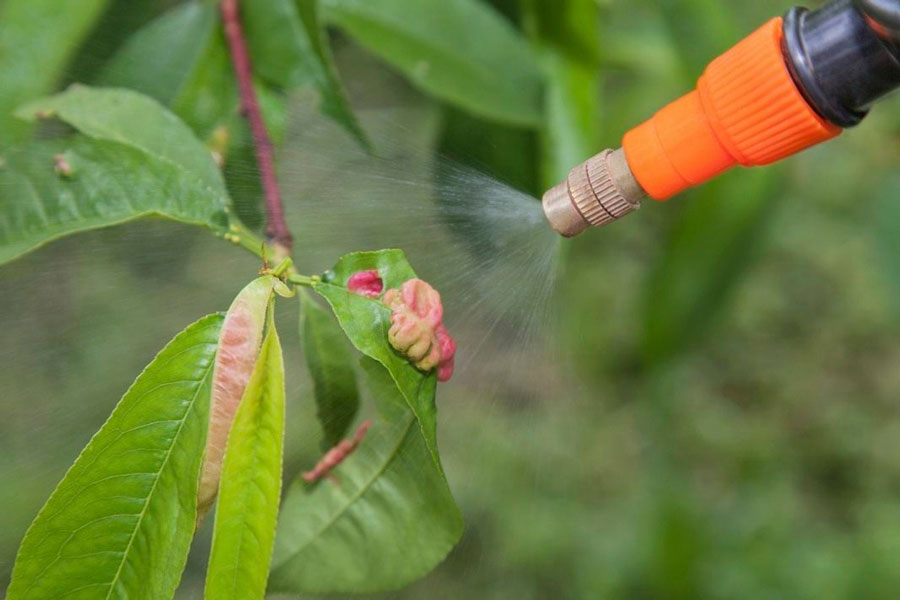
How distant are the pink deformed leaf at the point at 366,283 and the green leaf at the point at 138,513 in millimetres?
130

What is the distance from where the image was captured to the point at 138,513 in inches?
28.2

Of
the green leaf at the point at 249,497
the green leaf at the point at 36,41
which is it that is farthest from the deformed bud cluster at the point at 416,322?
the green leaf at the point at 36,41

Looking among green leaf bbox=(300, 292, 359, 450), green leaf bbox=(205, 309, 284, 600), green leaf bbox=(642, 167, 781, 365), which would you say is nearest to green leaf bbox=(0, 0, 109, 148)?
green leaf bbox=(300, 292, 359, 450)

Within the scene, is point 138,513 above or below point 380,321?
below

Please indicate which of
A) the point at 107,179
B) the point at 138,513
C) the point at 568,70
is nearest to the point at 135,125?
the point at 107,179

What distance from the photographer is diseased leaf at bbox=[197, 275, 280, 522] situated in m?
0.72

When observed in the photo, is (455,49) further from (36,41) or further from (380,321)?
(380,321)

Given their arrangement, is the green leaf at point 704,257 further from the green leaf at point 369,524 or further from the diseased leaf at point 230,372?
the diseased leaf at point 230,372

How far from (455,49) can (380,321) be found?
71cm

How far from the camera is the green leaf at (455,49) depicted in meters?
1.29

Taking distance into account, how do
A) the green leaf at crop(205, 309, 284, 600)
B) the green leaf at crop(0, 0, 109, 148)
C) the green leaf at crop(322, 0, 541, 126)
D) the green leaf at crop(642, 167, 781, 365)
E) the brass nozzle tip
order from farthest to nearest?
the green leaf at crop(642, 167, 781, 365)
the green leaf at crop(322, 0, 541, 126)
the green leaf at crop(0, 0, 109, 148)
the brass nozzle tip
the green leaf at crop(205, 309, 284, 600)

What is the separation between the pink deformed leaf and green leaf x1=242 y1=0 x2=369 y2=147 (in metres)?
0.40

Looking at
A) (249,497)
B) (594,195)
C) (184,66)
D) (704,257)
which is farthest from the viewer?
(704,257)

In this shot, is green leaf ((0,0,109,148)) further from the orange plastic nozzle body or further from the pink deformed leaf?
the orange plastic nozzle body
